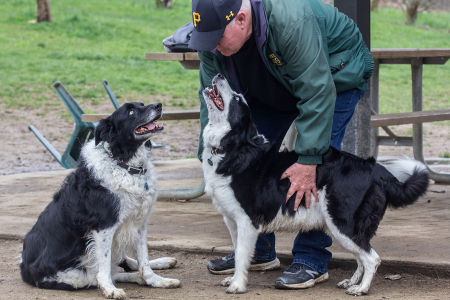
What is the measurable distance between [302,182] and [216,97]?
2.43 feet

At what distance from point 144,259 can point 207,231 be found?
3.63 ft

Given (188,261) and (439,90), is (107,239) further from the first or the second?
(439,90)

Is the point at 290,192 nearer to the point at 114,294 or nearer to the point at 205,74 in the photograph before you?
the point at 205,74

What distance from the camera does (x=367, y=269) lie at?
9.13 ft

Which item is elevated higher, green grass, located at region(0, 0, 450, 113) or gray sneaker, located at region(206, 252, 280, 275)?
gray sneaker, located at region(206, 252, 280, 275)

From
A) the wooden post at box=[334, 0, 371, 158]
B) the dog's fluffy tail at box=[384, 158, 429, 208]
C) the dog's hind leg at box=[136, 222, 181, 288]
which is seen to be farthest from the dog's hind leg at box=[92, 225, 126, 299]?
the wooden post at box=[334, 0, 371, 158]

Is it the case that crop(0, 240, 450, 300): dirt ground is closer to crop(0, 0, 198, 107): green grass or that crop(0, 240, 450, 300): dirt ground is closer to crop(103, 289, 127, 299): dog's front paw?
crop(103, 289, 127, 299): dog's front paw

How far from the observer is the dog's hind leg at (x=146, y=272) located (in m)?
3.05

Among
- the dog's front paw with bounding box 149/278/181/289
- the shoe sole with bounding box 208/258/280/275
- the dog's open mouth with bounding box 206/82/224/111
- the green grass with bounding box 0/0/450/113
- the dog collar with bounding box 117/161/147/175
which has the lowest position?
the green grass with bounding box 0/0/450/113

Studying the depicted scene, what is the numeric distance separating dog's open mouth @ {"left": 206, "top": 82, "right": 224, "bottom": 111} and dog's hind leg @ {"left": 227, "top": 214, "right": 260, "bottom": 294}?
2.26 feet

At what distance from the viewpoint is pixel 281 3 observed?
268 centimetres

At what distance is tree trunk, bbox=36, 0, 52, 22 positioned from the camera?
62.6ft

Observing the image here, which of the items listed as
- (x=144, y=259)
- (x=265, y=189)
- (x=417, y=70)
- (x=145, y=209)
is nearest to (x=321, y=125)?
(x=265, y=189)

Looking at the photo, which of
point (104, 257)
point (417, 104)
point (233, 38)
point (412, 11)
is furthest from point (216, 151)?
point (412, 11)
